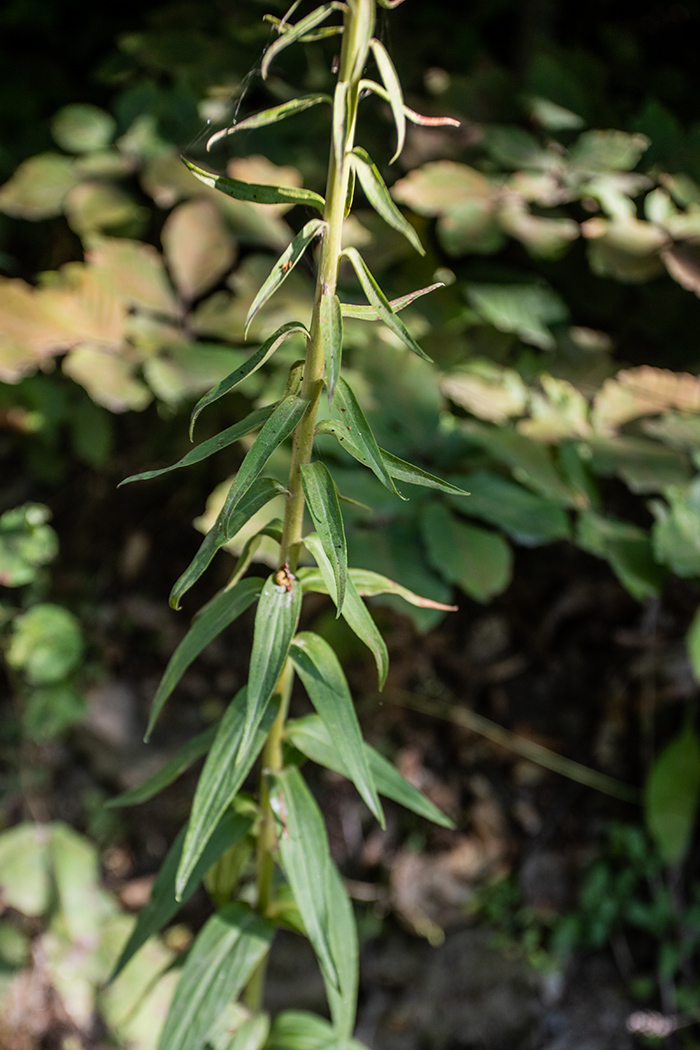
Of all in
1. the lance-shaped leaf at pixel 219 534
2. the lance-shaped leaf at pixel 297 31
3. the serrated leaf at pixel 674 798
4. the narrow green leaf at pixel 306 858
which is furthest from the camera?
the serrated leaf at pixel 674 798

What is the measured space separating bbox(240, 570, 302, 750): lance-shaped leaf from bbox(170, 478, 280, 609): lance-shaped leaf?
2.4 inches

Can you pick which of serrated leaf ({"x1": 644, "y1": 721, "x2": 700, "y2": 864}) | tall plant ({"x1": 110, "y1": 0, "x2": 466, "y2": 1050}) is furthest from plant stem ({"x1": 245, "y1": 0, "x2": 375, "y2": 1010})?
serrated leaf ({"x1": 644, "y1": 721, "x2": 700, "y2": 864})

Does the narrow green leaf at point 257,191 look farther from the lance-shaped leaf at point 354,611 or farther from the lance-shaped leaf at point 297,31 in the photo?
the lance-shaped leaf at point 354,611

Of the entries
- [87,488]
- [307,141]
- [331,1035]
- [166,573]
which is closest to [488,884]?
[331,1035]

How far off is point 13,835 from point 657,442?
1512 millimetres

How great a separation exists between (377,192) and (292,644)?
1.19ft

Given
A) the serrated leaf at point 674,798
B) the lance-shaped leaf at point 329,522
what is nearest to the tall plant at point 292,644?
the lance-shaped leaf at point 329,522

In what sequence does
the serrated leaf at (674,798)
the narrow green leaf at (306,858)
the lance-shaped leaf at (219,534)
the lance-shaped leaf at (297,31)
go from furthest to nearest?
the serrated leaf at (674,798) → the narrow green leaf at (306,858) → the lance-shaped leaf at (219,534) → the lance-shaped leaf at (297,31)

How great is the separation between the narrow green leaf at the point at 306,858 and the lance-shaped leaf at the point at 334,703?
0.12 m

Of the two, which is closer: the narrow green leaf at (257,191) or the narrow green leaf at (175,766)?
the narrow green leaf at (257,191)

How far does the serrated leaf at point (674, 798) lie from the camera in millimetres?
1336

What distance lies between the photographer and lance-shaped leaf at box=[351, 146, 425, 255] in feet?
1.48

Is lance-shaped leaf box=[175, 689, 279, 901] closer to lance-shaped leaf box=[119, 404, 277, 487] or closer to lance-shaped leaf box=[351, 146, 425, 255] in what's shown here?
lance-shaped leaf box=[119, 404, 277, 487]

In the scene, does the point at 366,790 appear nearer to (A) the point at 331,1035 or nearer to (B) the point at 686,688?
(A) the point at 331,1035
